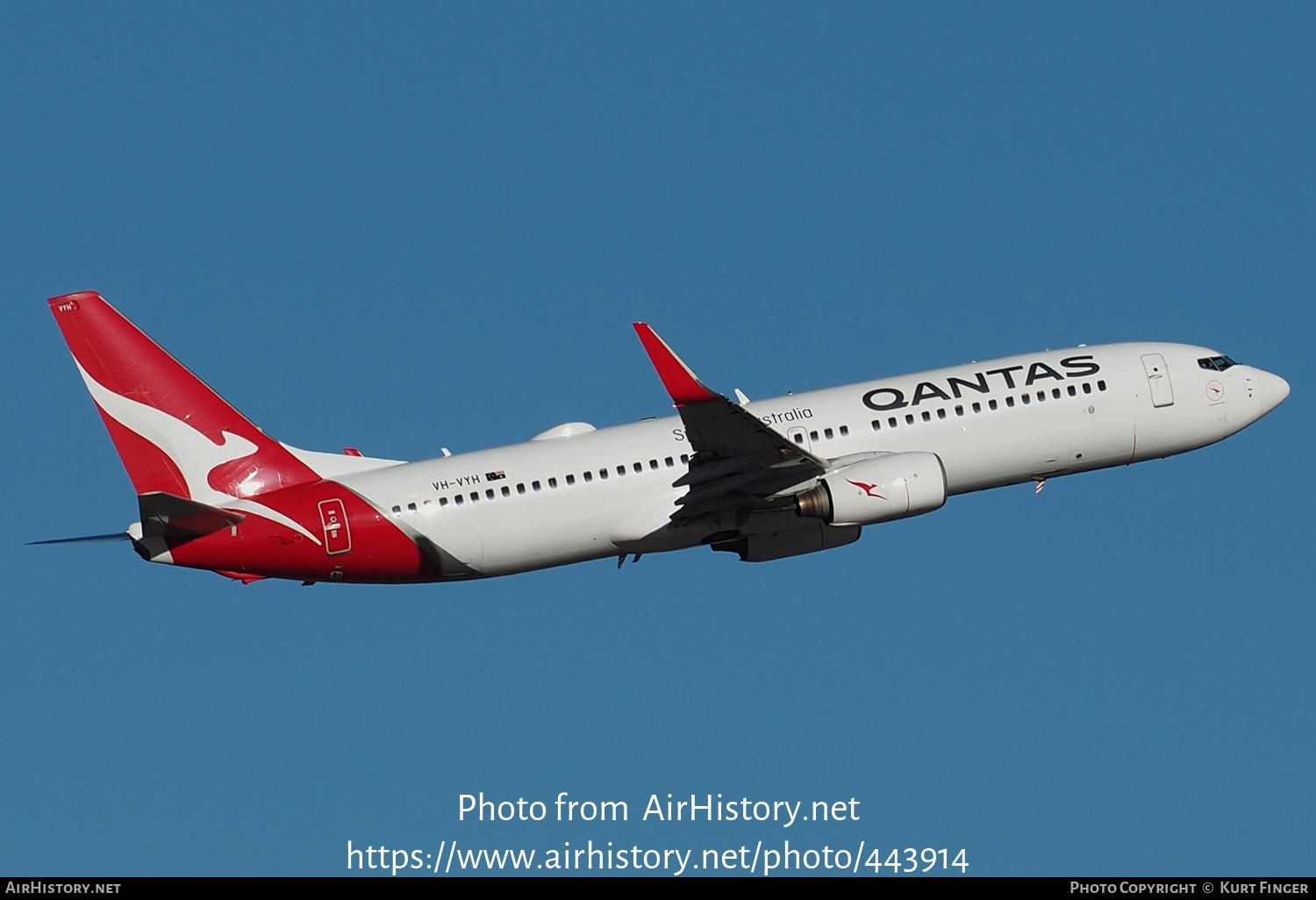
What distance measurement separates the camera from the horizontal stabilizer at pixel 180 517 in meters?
44.1

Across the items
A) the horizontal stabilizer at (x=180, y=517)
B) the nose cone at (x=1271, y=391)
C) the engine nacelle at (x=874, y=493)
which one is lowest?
the horizontal stabilizer at (x=180, y=517)

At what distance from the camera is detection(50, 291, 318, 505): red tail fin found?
153 feet

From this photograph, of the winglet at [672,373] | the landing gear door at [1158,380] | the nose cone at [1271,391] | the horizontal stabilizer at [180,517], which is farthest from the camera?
the nose cone at [1271,391]

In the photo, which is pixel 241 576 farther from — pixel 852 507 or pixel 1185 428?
pixel 1185 428

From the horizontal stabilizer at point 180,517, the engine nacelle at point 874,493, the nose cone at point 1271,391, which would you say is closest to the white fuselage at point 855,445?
the nose cone at point 1271,391

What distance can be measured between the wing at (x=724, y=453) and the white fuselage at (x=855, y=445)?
89 centimetres

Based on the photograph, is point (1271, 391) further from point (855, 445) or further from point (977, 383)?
point (855, 445)

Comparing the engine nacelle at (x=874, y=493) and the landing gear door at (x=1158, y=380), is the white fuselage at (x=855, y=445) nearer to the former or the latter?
the landing gear door at (x=1158, y=380)

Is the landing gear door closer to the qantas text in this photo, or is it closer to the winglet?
the qantas text

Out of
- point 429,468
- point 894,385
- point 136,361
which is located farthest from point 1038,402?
point 136,361

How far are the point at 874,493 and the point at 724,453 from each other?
14.2 feet

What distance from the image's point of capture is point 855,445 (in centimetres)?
4841

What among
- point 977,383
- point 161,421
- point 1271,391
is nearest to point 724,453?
point 977,383

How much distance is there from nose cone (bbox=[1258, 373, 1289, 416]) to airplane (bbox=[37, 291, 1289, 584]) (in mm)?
9926
